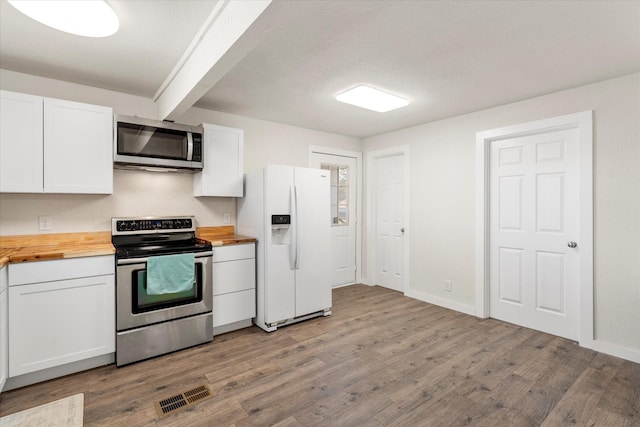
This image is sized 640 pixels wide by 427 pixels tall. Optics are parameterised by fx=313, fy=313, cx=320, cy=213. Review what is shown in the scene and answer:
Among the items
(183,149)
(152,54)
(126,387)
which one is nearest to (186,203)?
(183,149)

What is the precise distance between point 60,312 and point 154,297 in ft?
2.03

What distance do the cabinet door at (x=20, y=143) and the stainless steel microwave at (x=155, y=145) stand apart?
1.70 feet

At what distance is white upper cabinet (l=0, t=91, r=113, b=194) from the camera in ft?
7.71

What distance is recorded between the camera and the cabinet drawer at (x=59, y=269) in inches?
84.9

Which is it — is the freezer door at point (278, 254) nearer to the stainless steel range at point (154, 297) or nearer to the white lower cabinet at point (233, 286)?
the white lower cabinet at point (233, 286)

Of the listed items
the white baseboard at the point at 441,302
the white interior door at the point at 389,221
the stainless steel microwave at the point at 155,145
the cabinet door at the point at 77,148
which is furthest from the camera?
the white interior door at the point at 389,221

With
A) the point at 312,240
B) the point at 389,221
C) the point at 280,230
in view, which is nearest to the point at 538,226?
the point at 389,221

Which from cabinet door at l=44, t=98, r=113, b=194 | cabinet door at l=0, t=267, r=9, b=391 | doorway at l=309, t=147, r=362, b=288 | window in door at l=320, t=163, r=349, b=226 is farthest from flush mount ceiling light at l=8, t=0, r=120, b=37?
window in door at l=320, t=163, r=349, b=226

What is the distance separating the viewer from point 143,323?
8.50ft

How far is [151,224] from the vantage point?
3.09 metres

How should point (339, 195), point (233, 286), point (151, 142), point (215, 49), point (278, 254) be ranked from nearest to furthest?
point (215, 49), point (151, 142), point (233, 286), point (278, 254), point (339, 195)

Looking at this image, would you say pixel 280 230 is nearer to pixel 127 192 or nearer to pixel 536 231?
pixel 127 192

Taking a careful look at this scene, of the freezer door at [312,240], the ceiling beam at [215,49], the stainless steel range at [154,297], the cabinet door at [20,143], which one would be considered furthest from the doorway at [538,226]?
the cabinet door at [20,143]

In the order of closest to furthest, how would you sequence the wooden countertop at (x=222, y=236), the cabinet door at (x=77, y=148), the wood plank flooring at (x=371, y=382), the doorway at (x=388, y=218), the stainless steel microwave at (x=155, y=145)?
the wood plank flooring at (x=371, y=382), the cabinet door at (x=77, y=148), the stainless steel microwave at (x=155, y=145), the wooden countertop at (x=222, y=236), the doorway at (x=388, y=218)
